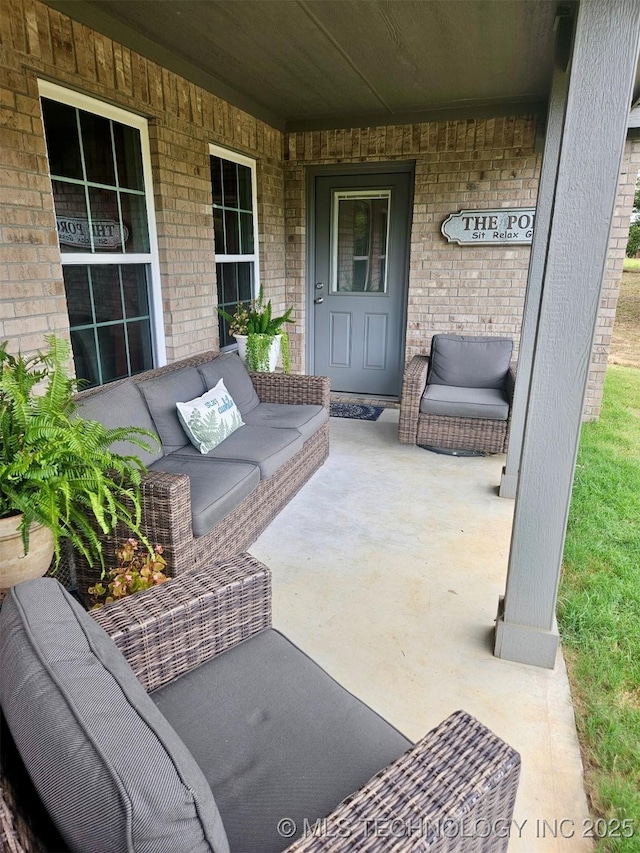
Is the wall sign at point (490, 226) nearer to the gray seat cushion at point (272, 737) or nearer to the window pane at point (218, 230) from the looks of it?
the window pane at point (218, 230)

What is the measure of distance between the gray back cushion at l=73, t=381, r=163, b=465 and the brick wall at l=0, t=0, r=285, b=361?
0.47m

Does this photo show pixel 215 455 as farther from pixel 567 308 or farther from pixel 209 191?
pixel 209 191

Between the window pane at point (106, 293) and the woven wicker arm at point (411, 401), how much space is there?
6.77 feet

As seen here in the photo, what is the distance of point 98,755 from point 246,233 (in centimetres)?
472

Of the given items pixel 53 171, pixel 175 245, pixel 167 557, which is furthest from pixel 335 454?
pixel 53 171

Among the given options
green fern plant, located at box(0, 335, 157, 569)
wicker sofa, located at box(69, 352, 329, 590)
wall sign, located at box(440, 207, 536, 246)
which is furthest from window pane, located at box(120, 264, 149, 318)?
wall sign, located at box(440, 207, 536, 246)

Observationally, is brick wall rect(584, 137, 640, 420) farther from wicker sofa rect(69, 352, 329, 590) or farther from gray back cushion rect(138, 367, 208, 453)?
gray back cushion rect(138, 367, 208, 453)

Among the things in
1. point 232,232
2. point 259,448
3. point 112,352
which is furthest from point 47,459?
point 232,232

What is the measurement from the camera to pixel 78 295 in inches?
122

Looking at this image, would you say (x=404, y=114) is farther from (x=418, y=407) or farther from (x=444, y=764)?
(x=444, y=764)

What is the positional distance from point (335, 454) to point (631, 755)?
2781 millimetres

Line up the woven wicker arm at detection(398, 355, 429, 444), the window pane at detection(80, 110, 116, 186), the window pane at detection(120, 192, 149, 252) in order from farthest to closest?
1. the woven wicker arm at detection(398, 355, 429, 444)
2. the window pane at detection(120, 192, 149, 252)
3. the window pane at detection(80, 110, 116, 186)

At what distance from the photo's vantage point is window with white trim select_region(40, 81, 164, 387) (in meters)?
2.95

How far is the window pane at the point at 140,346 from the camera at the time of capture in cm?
360
